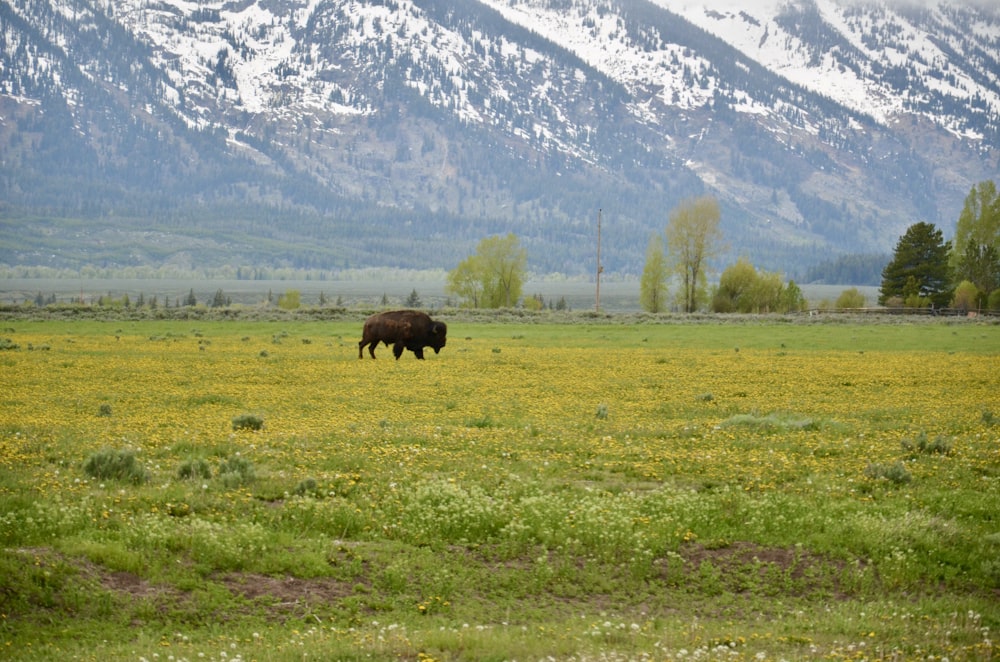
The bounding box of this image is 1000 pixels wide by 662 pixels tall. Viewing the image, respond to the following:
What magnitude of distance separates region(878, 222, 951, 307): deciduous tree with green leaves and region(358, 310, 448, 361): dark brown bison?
8881cm

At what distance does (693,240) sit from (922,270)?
27838 mm

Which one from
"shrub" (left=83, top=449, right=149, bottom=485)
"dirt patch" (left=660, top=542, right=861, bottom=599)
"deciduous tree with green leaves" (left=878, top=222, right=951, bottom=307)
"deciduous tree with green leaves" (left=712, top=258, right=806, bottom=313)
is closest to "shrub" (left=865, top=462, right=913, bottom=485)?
"dirt patch" (left=660, top=542, right=861, bottom=599)

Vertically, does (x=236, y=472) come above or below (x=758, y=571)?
above

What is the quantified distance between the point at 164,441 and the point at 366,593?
8696 mm

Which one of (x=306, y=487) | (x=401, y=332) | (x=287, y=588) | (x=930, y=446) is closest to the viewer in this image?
(x=287, y=588)

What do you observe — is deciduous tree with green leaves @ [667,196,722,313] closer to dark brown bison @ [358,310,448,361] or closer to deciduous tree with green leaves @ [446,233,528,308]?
deciduous tree with green leaves @ [446,233,528,308]

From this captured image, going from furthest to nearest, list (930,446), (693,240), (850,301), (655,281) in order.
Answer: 1. (850,301)
2. (655,281)
3. (693,240)
4. (930,446)

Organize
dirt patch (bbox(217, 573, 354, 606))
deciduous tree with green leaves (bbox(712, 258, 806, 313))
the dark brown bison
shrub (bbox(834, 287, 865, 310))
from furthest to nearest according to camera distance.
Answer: shrub (bbox(834, 287, 865, 310))
deciduous tree with green leaves (bbox(712, 258, 806, 313))
the dark brown bison
dirt patch (bbox(217, 573, 354, 606))

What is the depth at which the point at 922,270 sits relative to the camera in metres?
118

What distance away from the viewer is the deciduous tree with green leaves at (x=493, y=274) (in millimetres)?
130875

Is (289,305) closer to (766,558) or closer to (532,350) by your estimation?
(532,350)

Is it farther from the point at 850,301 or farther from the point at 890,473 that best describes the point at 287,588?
the point at 850,301

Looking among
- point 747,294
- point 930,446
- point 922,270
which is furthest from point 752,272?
point 930,446

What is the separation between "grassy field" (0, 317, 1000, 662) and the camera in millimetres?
10031
